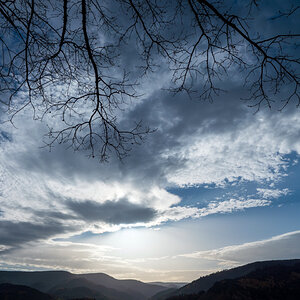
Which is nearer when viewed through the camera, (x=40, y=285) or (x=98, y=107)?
Answer: (x=98, y=107)

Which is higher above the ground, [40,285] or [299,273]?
[299,273]

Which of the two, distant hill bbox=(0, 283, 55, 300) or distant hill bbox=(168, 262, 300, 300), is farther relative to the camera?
distant hill bbox=(0, 283, 55, 300)

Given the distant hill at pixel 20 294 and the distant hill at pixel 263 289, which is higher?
the distant hill at pixel 263 289

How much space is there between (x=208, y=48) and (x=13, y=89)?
3.33 meters

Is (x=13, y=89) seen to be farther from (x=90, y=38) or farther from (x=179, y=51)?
(x=179, y=51)

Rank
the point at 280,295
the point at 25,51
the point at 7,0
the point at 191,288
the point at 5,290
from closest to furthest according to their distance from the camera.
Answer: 1. the point at 7,0
2. the point at 25,51
3. the point at 280,295
4. the point at 5,290
5. the point at 191,288

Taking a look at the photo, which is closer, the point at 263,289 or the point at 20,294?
the point at 263,289

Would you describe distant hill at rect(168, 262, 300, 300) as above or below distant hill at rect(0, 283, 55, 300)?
above

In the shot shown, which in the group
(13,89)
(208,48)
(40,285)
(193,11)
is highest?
(193,11)

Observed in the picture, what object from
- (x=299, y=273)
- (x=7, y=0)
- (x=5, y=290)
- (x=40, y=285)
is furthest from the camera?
(x=40, y=285)

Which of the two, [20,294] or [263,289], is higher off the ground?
[263,289]

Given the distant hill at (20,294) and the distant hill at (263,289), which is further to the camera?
the distant hill at (20,294)

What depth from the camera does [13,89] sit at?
10.5 feet

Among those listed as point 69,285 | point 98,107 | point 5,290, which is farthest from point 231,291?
point 69,285
